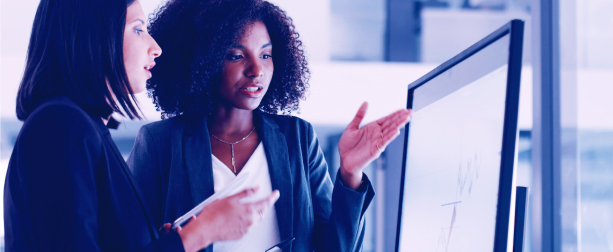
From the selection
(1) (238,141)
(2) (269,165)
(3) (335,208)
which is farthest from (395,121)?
(1) (238,141)

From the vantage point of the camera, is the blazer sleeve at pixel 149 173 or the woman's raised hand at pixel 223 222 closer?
the woman's raised hand at pixel 223 222

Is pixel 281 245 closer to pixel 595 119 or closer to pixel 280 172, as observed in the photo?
pixel 280 172

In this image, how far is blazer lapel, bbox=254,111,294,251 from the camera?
1281mm

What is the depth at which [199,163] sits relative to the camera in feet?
4.18

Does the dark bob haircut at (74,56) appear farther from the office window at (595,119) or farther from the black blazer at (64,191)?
the office window at (595,119)

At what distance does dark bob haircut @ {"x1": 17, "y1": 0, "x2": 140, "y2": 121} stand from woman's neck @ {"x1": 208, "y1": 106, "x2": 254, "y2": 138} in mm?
519

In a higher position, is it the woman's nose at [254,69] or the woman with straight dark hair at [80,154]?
the woman's nose at [254,69]

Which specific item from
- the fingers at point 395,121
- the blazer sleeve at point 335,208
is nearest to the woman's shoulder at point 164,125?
the blazer sleeve at point 335,208

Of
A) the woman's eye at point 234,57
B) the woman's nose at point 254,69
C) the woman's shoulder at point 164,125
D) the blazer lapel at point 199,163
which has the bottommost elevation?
the blazer lapel at point 199,163

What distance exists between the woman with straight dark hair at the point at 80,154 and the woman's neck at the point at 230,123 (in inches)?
18.1

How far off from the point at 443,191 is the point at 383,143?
19 cm

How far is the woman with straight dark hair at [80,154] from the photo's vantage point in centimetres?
75

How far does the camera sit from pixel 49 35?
2.88ft

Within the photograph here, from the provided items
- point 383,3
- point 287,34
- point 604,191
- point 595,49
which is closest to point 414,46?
point 383,3
